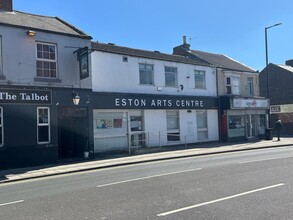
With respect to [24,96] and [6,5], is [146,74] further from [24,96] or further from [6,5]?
[6,5]

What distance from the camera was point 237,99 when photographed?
89.0 ft

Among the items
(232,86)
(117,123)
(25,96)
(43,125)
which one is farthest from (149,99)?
(232,86)

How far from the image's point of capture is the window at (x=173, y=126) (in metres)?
23.9

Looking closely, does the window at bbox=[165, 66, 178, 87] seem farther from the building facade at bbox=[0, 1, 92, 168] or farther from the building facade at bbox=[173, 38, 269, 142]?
the building facade at bbox=[0, 1, 92, 168]

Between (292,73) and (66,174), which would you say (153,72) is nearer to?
(66,174)

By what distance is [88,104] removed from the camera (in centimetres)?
1853

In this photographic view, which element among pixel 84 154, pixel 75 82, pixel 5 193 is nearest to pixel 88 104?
pixel 75 82

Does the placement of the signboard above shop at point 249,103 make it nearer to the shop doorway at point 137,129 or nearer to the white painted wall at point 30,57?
the shop doorway at point 137,129

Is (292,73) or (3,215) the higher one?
(292,73)

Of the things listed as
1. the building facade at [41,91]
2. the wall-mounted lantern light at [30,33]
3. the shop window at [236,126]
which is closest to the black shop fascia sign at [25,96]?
the building facade at [41,91]

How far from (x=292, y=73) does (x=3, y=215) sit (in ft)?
137

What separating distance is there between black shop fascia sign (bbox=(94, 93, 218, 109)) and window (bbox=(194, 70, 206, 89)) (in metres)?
1.02

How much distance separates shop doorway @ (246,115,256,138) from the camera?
96.2 feet

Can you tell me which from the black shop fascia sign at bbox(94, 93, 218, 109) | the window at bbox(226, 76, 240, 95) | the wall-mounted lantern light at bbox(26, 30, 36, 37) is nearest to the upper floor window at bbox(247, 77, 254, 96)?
the window at bbox(226, 76, 240, 95)
